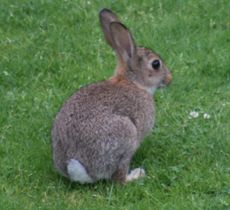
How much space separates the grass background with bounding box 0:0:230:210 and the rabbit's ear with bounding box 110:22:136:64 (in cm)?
72

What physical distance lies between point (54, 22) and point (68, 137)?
132 inches

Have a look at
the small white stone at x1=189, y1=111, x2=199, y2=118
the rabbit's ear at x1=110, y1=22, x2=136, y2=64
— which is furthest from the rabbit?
the small white stone at x1=189, y1=111, x2=199, y2=118

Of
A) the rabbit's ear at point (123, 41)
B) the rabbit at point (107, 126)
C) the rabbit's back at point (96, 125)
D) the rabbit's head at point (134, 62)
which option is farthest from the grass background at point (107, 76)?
the rabbit's ear at point (123, 41)

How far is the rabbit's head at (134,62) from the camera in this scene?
6770 mm

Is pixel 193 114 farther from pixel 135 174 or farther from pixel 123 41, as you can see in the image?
pixel 135 174

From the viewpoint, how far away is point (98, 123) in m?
6.21

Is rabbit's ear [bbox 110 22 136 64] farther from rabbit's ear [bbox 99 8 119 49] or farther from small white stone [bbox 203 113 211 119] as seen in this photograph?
small white stone [bbox 203 113 211 119]

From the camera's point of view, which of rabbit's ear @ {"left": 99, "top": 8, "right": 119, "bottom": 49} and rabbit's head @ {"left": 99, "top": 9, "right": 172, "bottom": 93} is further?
rabbit's ear @ {"left": 99, "top": 8, "right": 119, "bottom": 49}

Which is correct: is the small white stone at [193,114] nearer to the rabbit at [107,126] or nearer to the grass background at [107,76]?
the grass background at [107,76]

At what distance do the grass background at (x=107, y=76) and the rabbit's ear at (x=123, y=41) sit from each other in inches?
28.4

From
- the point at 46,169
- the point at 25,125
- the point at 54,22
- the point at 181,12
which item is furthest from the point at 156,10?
the point at 46,169

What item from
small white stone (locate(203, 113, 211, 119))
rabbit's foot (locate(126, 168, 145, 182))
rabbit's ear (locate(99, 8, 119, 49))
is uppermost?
rabbit's ear (locate(99, 8, 119, 49))

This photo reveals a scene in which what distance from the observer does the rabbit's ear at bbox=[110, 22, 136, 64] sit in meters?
6.72

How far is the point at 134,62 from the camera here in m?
6.87
